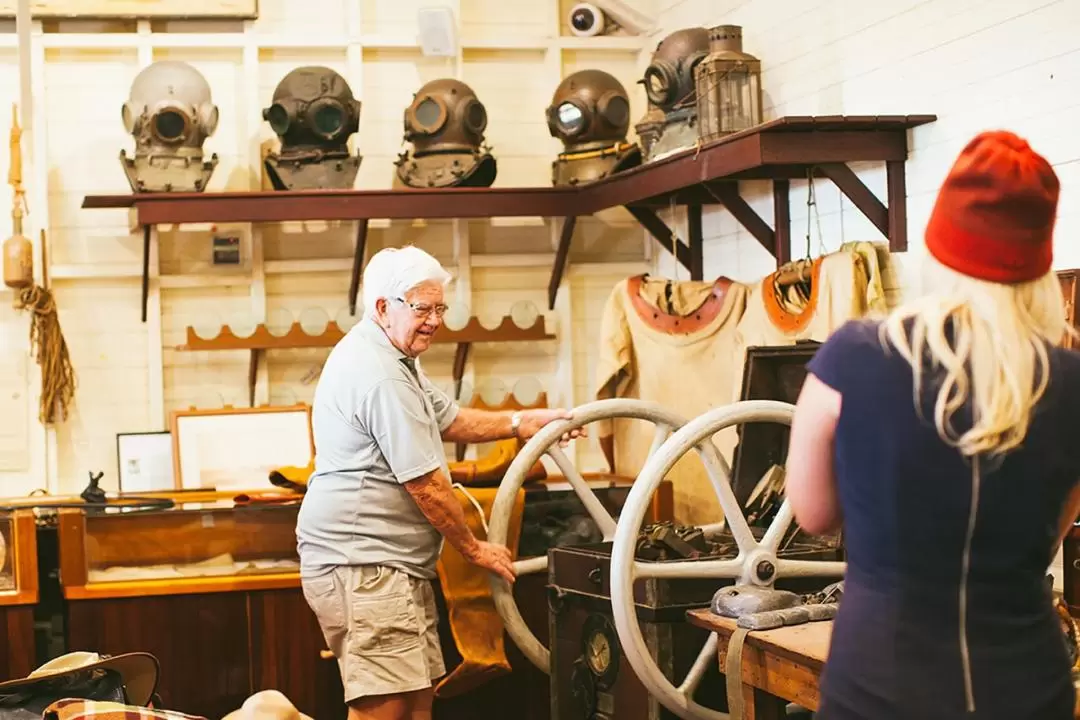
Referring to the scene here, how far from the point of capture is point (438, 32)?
5.90 metres

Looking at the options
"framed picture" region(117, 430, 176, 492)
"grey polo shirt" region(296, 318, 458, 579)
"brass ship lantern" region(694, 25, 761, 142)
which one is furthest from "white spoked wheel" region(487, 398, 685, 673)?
"framed picture" region(117, 430, 176, 492)

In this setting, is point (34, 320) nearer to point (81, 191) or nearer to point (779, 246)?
point (81, 191)

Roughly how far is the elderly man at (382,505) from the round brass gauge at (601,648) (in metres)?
0.35

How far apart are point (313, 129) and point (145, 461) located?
147 cm

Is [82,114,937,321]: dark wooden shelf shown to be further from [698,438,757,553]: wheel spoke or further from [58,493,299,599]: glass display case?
[58,493,299,599]: glass display case

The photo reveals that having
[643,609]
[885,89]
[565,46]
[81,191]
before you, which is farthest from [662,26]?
[643,609]

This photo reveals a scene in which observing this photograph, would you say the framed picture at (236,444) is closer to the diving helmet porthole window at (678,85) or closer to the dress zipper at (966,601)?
the diving helmet porthole window at (678,85)

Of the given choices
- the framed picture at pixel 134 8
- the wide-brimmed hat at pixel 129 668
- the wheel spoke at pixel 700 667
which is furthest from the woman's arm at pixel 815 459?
the framed picture at pixel 134 8

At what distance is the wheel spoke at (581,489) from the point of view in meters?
3.75

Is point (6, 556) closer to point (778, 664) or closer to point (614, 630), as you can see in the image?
point (614, 630)

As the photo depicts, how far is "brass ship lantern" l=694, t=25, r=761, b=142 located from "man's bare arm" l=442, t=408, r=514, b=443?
4.20 ft

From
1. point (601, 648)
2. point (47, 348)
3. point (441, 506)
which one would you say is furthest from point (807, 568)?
point (47, 348)

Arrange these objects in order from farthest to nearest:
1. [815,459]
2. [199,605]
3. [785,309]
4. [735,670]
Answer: [785,309] < [199,605] < [735,670] < [815,459]

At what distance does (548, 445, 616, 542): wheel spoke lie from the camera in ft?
12.3
